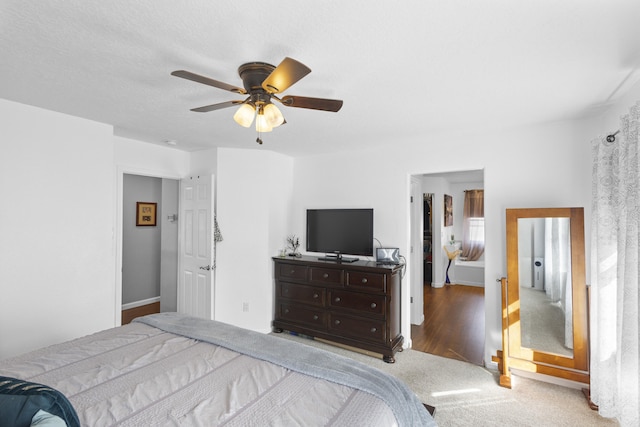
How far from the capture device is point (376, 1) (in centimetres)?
133

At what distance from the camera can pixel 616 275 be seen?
2271 mm

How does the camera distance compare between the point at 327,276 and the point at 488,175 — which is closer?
the point at 488,175

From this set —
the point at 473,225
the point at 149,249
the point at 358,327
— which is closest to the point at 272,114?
the point at 358,327

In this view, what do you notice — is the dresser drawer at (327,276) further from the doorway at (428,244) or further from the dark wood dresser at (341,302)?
the doorway at (428,244)

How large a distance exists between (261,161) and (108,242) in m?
1.94

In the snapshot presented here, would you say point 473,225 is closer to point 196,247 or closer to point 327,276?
point 327,276

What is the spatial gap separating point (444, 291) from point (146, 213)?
5825mm

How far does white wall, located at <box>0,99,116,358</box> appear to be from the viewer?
2475 millimetres

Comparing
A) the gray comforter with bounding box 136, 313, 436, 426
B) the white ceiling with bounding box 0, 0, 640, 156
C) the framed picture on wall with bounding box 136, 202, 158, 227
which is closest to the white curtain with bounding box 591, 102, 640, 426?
the white ceiling with bounding box 0, 0, 640, 156

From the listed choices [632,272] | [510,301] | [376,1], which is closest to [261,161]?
[376,1]

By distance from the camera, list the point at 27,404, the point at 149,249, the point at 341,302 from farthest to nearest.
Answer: the point at 149,249 → the point at 341,302 → the point at 27,404

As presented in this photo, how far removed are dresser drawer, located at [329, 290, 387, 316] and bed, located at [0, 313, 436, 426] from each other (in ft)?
5.40

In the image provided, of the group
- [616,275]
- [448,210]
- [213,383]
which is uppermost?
[448,210]

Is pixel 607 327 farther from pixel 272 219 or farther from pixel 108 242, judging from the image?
pixel 108 242
